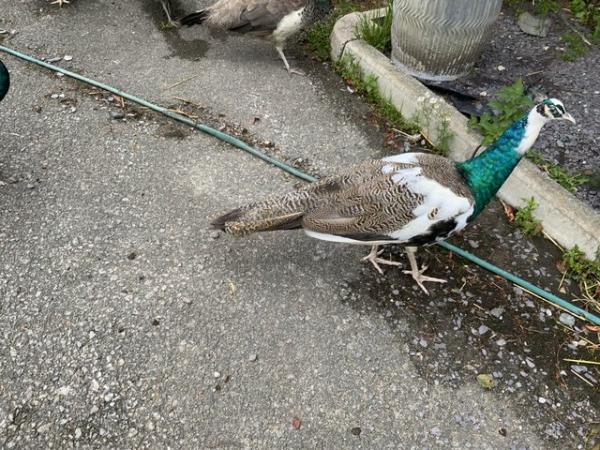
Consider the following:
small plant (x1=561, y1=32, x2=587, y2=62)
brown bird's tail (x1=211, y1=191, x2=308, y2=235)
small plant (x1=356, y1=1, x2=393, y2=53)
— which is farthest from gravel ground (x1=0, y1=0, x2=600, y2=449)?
small plant (x1=561, y1=32, x2=587, y2=62)

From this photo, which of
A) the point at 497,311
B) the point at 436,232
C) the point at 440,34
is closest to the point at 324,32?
the point at 440,34

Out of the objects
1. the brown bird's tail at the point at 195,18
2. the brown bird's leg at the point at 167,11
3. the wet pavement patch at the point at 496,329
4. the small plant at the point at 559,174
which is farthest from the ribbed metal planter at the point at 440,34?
the brown bird's leg at the point at 167,11

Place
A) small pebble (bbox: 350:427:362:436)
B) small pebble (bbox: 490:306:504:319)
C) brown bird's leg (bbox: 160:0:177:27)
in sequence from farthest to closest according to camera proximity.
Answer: brown bird's leg (bbox: 160:0:177:27)
small pebble (bbox: 490:306:504:319)
small pebble (bbox: 350:427:362:436)

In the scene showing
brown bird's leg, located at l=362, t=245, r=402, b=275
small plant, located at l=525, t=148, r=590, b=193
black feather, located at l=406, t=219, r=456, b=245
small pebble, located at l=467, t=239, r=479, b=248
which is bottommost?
brown bird's leg, located at l=362, t=245, r=402, b=275

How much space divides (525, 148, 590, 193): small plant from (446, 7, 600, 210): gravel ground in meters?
0.06

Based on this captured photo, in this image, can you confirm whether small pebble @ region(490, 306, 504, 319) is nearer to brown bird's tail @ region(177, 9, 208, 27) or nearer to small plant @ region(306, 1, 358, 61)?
small plant @ region(306, 1, 358, 61)

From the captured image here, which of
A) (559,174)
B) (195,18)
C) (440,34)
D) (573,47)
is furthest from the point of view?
(195,18)

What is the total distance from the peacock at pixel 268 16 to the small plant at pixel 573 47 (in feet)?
5.91

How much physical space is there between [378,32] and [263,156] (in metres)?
1.36

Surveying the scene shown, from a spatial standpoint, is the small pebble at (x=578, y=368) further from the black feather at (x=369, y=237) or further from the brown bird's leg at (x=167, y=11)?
the brown bird's leg at (x=167, y=11)

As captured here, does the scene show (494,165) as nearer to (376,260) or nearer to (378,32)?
(376,260)

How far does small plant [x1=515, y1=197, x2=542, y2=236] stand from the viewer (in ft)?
9.39

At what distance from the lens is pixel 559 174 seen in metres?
3.01

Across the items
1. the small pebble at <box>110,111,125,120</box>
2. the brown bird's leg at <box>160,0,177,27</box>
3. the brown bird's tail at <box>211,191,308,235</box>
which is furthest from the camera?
the brown bird's leg at <box>160,0,177,27</box>
